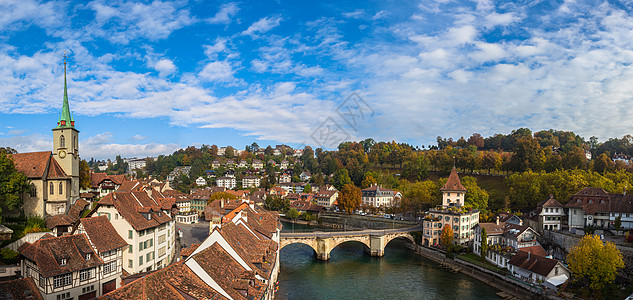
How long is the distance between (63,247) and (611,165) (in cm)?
8412

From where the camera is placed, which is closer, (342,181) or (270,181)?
(342,181)

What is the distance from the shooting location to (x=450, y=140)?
15462 cm

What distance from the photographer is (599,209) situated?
46.5 m

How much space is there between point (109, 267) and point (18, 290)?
7.83 metres

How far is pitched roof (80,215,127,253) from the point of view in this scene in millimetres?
25688

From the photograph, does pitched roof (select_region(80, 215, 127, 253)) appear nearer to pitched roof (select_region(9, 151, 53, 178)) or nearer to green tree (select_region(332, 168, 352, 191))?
pitched roof (select_region(9, 151, 53, 178))

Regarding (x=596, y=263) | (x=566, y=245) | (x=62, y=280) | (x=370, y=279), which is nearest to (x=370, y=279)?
(x=370, y=279)

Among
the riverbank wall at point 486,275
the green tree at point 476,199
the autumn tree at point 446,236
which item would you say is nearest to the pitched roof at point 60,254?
the riverbank wall at point 486,275

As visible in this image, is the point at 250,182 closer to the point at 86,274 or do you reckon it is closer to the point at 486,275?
the point at 486,275

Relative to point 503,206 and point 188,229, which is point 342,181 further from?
point 188,229

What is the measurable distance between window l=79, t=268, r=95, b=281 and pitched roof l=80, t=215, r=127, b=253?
1.39 metres

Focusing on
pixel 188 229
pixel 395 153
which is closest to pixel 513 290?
pixel 188 229

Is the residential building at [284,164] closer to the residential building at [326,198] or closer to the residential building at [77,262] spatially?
the residential building at [326,198]

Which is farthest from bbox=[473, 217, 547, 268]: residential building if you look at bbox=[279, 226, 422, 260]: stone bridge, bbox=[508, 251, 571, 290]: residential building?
bbox=[279, 226, 422, 260]: stone bridge
